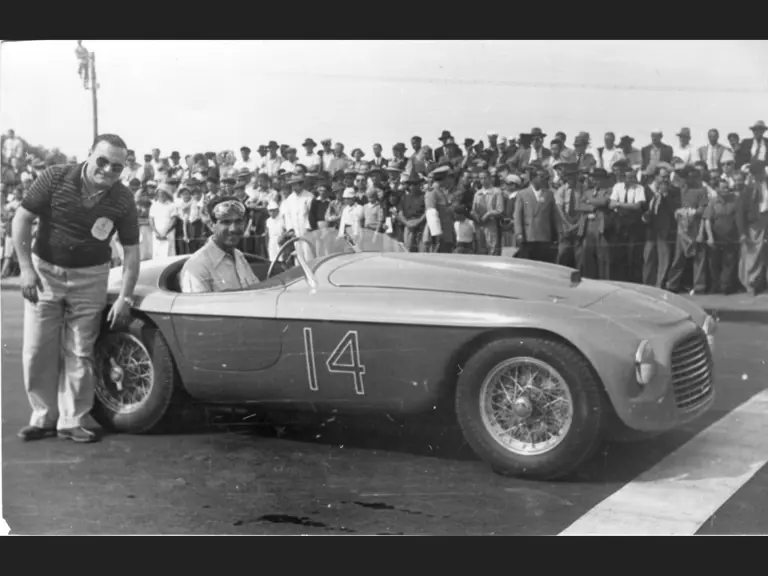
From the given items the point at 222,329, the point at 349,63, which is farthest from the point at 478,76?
the point at 222,329

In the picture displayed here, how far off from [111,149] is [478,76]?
1982mm

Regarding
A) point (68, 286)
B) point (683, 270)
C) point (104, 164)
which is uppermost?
point (104, 164)

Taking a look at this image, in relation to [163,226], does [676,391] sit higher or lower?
lower

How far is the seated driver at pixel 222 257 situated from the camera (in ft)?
17.6

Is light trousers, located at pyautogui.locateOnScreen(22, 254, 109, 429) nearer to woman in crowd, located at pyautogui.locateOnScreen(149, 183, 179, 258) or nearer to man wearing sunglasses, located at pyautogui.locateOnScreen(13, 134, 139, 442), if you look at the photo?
man wearing sunglasses, located at pyautogui.locateOnScreen(13, 134, 139, 442)

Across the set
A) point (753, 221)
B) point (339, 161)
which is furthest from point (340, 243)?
point (753, 221)

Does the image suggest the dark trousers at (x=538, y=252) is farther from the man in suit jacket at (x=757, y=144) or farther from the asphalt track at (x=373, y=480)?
the man in suit jacket at (x=757, y=144)

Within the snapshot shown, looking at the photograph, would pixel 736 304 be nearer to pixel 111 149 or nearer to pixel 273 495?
pixel 273 495

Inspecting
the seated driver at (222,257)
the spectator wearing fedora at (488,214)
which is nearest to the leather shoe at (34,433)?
the seated driver at (222,257)

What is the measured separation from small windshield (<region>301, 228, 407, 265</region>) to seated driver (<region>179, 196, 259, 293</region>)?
36 centimetres

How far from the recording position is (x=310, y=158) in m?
5.26

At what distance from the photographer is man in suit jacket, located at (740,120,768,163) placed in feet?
17.0

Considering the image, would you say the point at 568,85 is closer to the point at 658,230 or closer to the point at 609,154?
the point at 609,154

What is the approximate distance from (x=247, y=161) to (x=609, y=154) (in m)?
1.91
